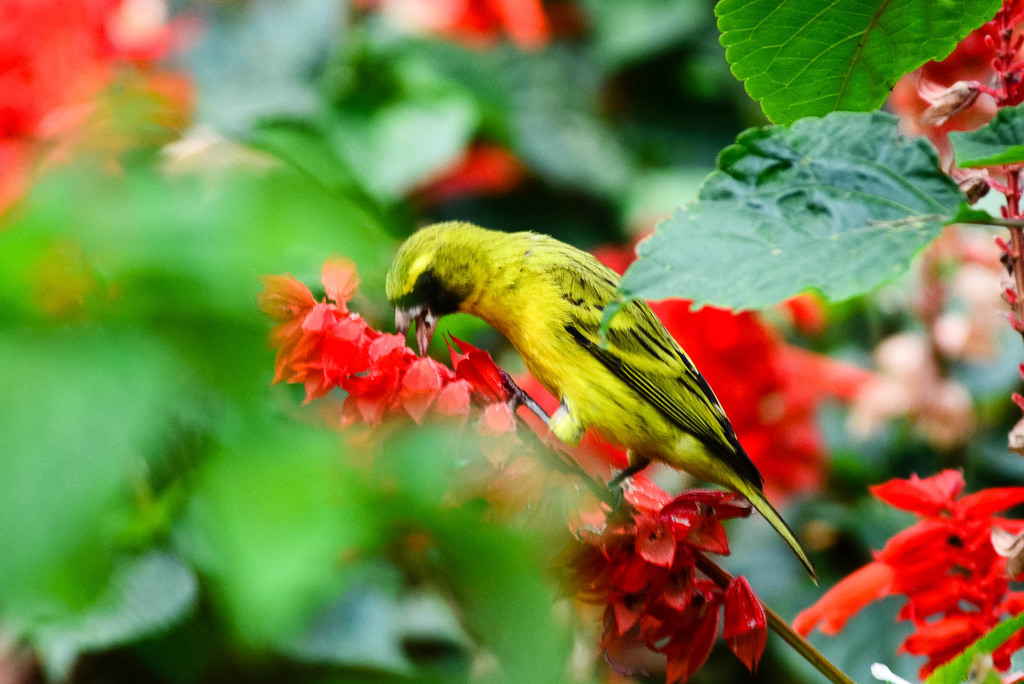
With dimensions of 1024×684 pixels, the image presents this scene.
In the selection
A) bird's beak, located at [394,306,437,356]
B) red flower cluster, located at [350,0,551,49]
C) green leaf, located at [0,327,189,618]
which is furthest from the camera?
red flower cluster, located at [350,0,551,49]

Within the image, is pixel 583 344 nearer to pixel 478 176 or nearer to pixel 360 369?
pixel 360 369

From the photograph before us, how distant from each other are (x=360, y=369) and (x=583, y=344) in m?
0.60

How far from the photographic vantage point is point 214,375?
1.07 feet

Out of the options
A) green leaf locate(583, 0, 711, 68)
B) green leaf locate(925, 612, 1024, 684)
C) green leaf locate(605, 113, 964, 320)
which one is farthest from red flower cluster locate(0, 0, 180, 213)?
green leaf locate(583, 0, 711, 68)

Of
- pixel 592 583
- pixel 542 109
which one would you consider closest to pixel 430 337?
pixel 592 583

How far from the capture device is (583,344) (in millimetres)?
1331

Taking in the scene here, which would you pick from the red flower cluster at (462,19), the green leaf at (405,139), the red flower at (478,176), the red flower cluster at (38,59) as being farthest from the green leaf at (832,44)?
the red flower cluster at (462,19)

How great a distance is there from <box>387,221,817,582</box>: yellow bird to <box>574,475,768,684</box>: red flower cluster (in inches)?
16.7

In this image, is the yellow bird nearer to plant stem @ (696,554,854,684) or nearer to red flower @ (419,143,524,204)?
plant stem @ (696,554,854,684)

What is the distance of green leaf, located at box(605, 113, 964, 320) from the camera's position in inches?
23.3

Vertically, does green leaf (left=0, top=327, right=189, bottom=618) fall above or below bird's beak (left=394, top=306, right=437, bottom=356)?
above

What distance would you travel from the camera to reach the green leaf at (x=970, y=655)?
647 millimetres

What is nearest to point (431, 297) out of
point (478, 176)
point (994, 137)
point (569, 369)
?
point (569, 369)

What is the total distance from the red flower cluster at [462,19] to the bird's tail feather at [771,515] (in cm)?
157
